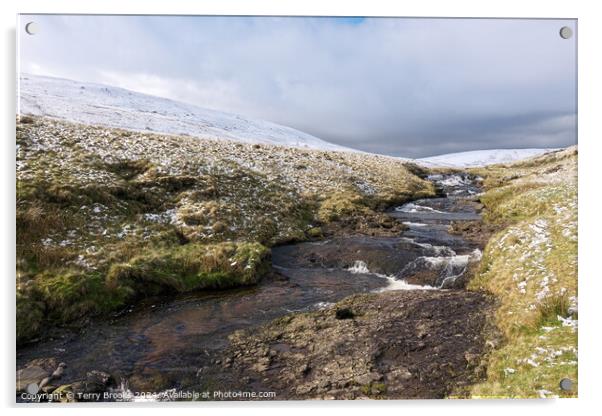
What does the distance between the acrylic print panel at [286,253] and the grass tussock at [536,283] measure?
4cm

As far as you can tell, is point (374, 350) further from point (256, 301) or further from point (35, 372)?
point (35, 372)

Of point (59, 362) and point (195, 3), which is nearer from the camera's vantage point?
point (59, 362)

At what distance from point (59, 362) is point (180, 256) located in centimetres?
451

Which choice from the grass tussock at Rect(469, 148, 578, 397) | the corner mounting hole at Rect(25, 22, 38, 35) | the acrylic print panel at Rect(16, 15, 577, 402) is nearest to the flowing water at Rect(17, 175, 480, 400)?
the acrylic print panel at Rect(16, 15, 577, 402)

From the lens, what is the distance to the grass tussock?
616cm

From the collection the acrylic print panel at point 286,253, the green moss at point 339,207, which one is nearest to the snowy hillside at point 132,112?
the acrylic print panel at point 286,253

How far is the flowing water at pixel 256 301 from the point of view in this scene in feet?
23.1

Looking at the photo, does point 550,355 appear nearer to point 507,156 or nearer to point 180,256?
point 507,156

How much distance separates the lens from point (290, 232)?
14891 mm

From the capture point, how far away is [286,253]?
533 inches

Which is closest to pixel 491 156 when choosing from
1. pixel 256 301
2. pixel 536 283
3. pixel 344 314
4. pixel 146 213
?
pixel 536 283

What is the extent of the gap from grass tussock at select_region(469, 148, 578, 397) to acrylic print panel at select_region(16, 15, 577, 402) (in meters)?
0.04

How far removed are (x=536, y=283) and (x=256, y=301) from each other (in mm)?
7109

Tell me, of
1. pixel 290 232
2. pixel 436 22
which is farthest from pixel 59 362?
pixel 436 22
